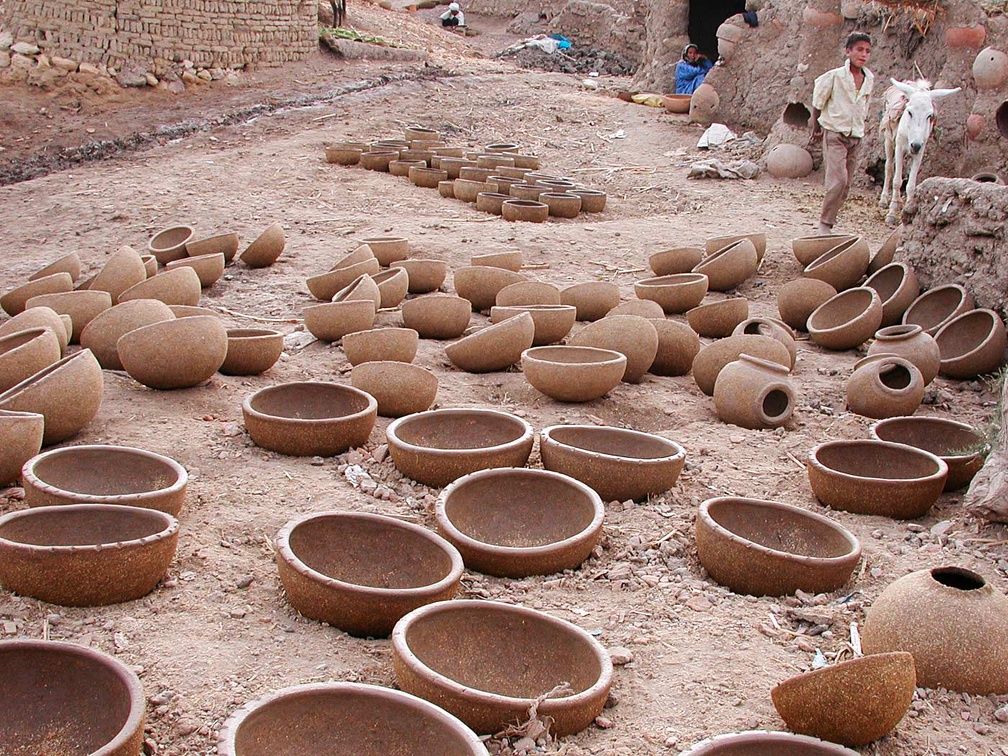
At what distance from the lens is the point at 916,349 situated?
16.6 feet

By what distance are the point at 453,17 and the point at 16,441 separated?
2251cm

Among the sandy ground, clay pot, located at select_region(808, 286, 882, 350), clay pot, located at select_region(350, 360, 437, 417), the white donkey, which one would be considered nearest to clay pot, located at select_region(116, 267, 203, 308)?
the sandy ground

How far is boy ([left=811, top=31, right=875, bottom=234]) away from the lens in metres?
7.71

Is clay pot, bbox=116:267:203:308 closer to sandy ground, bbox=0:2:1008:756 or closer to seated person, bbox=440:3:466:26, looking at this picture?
sandy ground, bbox=0:2:1008:756

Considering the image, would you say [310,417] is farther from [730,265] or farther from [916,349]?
[730,265]

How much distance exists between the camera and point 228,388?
4750 millimetres

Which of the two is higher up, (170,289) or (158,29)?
(158,29)

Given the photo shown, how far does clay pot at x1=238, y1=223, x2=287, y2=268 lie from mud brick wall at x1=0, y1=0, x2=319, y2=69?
7.69 meters

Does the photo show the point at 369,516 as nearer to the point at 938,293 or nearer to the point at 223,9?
the point at 938,293

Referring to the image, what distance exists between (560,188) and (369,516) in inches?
285

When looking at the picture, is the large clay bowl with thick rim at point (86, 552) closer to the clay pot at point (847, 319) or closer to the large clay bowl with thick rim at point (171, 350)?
the large clay bowl with thick rim at point (171, 350)

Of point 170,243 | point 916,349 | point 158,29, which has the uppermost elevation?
point 158,29

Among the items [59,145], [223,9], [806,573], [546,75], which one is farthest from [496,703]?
[546,75]

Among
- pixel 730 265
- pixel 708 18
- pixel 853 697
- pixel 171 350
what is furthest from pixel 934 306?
pixel 708 18
